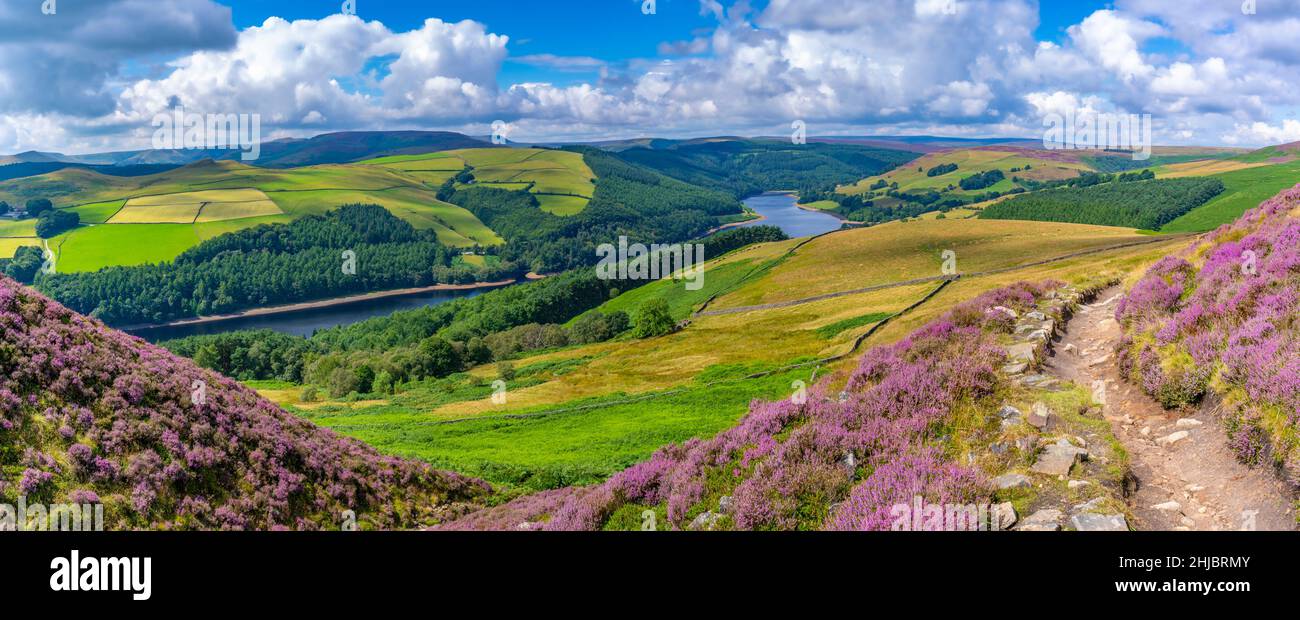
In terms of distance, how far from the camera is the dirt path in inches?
349

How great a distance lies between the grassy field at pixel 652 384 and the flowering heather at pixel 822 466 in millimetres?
8617

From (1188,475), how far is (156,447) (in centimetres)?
2301

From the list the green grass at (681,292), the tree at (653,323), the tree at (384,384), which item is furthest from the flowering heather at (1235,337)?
the green grass at (681,292)

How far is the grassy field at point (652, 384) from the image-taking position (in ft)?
105

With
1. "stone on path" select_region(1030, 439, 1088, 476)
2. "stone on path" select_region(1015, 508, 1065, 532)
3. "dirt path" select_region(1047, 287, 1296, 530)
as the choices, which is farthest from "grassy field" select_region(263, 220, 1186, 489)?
"stone on path" select_region(1015, 508, 1065, 532)

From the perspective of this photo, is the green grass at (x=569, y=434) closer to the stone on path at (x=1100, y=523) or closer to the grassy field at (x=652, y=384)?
the grassy field at (x=652, y=384)

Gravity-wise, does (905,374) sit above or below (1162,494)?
above

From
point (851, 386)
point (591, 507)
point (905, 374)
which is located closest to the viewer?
point (591, 507)

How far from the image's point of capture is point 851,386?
16.4 m

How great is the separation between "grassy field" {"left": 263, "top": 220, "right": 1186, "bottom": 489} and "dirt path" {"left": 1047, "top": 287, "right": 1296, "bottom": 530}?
1105 cm

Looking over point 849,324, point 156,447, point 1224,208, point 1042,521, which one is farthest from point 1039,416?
point 1224,208
